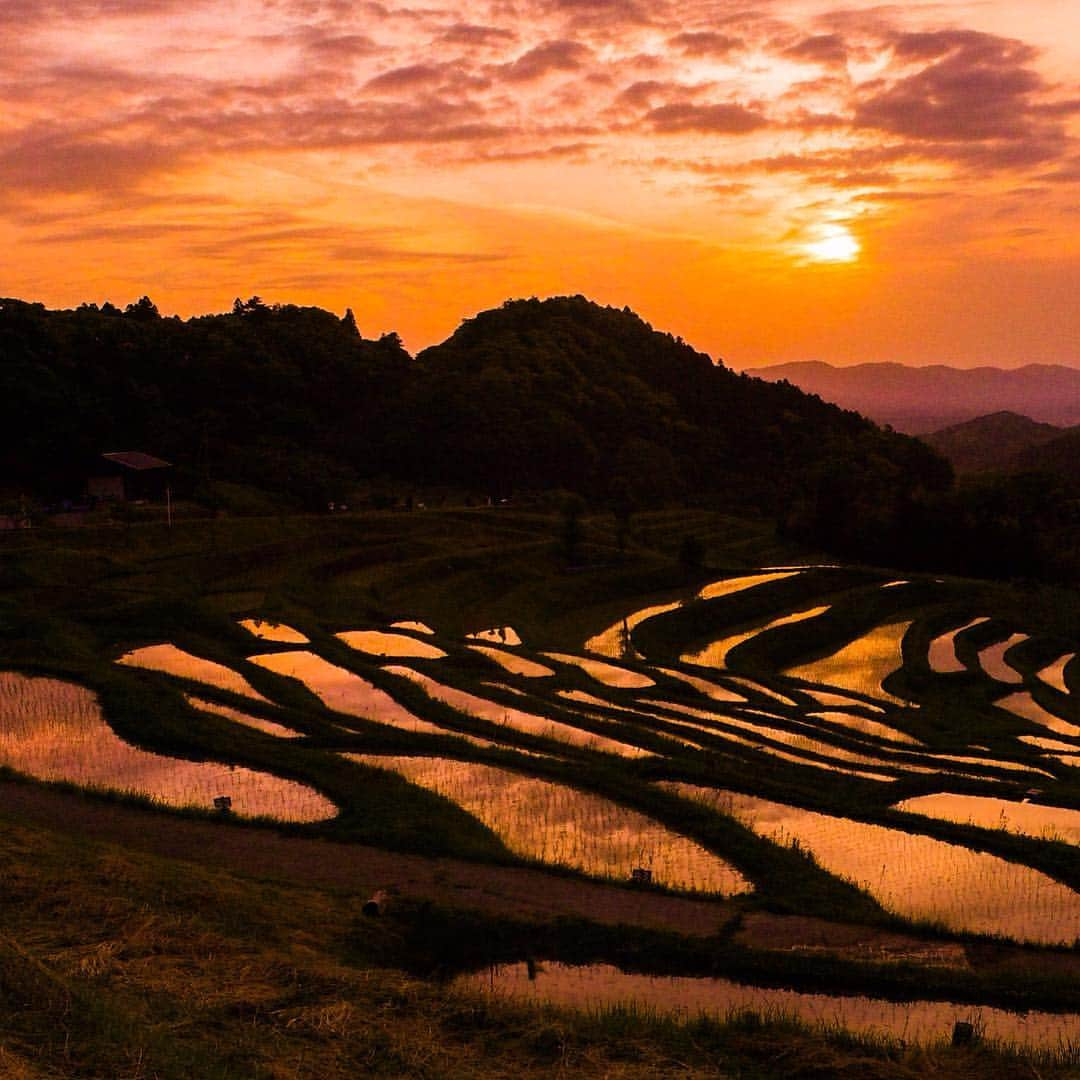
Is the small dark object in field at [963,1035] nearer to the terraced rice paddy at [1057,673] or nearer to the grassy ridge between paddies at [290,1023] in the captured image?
the grassy ridge between paddies at [290,1023]

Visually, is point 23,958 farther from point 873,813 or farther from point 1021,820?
point 1021,820

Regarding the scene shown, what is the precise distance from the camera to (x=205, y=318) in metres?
68.4

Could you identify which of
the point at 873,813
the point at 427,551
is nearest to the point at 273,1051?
the point at 873,813

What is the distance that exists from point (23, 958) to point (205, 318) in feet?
212

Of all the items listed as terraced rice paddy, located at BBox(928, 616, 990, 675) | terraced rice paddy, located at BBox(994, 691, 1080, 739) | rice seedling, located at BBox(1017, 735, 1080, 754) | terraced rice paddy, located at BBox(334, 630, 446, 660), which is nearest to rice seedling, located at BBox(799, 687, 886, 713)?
rice seedling, located at BBox(1017, 735, 1080, 754)

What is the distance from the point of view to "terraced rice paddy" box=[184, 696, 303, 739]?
55.9 feet

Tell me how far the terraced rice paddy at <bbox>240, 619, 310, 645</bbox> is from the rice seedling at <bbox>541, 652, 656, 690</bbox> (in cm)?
502

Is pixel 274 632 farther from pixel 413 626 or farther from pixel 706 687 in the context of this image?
pixel 706 687

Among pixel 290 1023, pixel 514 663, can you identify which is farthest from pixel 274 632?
pixel 290 1023

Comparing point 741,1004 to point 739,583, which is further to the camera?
point 739,583

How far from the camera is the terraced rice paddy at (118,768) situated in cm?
→ 1359

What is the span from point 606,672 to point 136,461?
30.8 metres

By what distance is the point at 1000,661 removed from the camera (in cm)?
2822

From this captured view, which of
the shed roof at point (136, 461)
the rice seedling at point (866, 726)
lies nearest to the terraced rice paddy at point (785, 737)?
the rice seedling at point (866, 726)
